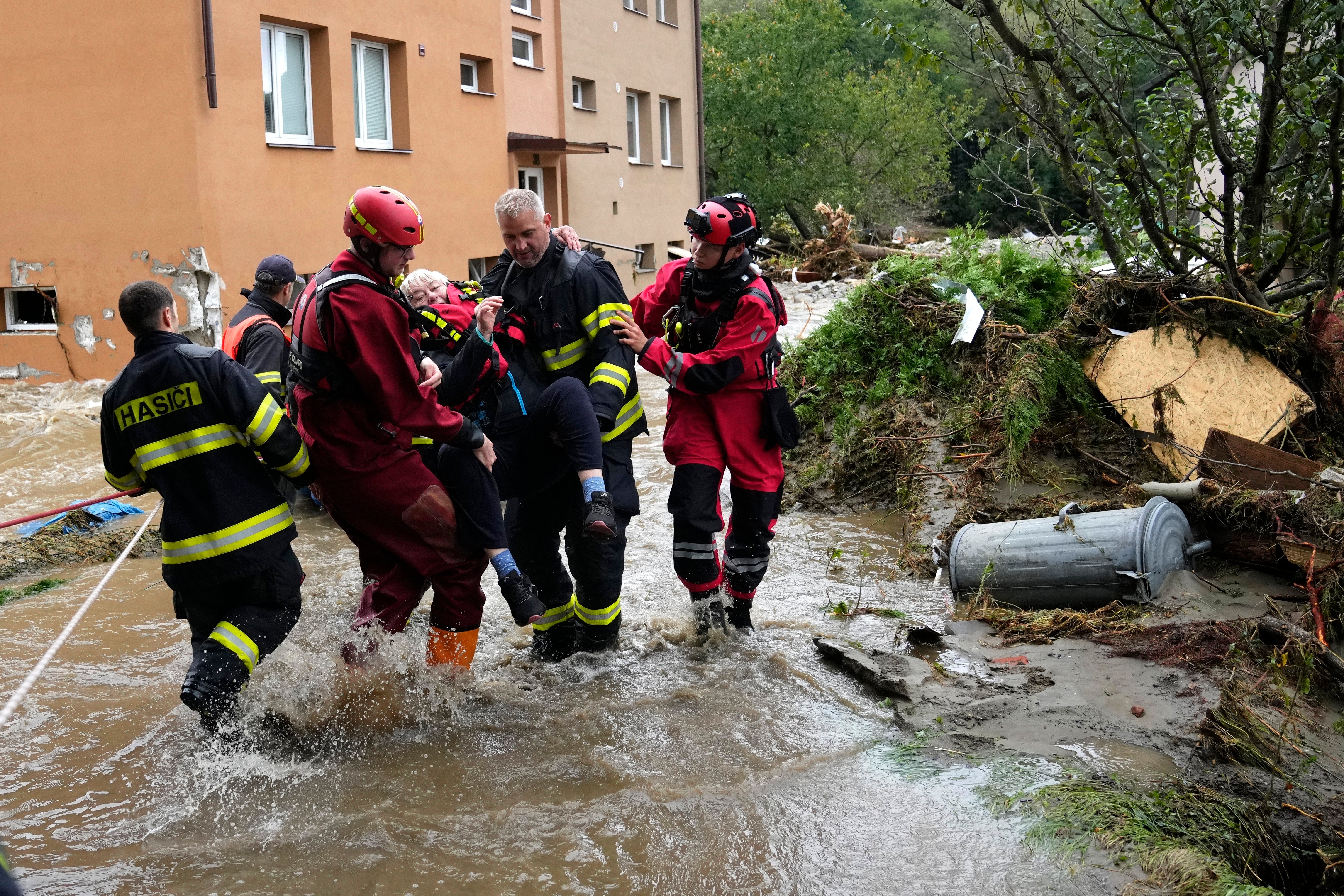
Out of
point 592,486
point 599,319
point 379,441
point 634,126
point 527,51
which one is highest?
point 527,51

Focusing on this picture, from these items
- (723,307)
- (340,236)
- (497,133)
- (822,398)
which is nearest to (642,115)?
(497,133)

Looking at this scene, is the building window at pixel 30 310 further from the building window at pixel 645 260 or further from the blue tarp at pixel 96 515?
the building window at pixel 645 260

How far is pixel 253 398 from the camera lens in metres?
4.09

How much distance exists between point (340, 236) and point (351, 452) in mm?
9911

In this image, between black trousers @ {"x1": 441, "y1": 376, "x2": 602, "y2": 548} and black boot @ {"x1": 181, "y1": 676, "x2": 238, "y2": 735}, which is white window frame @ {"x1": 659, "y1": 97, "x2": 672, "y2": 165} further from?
black boot @ {"x1": 181, "y1": 676, "x2": 238, "y2": 735}

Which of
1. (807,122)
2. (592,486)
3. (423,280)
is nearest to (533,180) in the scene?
(423,280)

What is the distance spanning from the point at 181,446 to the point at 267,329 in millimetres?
2431

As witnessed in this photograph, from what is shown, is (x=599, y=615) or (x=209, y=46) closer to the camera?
(x=599, y=615)

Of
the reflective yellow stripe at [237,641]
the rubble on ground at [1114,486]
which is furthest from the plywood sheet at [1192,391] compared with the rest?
the reflective yellow stripe at [237,641]

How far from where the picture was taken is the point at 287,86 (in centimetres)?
1334

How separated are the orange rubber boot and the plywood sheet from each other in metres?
4.22

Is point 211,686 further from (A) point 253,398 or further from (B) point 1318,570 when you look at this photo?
(B) point 1318,570

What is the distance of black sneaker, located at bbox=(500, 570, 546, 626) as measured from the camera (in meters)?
4.65

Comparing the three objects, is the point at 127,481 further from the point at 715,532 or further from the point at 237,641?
the point at 715,532
